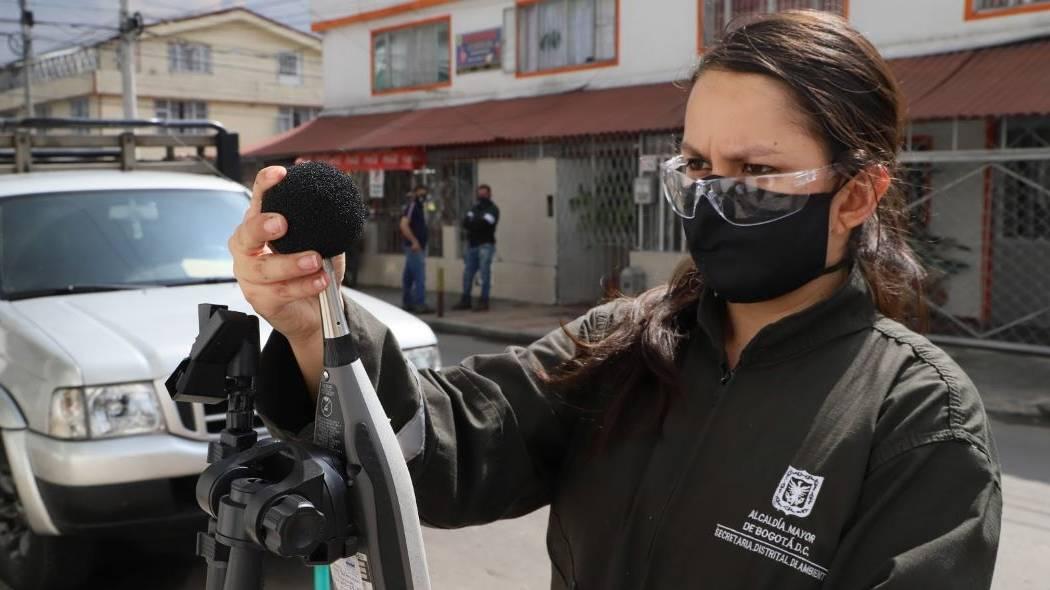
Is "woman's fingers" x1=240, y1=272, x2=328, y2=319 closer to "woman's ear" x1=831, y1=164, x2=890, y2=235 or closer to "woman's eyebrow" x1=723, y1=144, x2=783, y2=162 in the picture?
"woman's eyebrow" x1=723, y1=144, x2=783, y2=162

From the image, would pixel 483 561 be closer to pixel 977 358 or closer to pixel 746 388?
pixel 746 388

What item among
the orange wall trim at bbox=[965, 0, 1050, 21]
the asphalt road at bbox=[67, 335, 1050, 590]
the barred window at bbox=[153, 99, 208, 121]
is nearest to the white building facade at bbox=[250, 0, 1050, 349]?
the orange wall trim at bbox=[965, 0, 1050, 21]

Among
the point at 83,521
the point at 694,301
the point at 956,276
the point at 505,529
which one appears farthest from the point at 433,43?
the point at 694,301

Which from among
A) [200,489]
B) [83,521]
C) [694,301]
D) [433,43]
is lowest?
[83,521]

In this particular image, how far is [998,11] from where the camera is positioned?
34.0 feet

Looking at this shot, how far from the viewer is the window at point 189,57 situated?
3716cm

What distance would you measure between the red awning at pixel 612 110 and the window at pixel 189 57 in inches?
773

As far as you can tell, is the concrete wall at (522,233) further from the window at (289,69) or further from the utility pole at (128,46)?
the window at (289,69)

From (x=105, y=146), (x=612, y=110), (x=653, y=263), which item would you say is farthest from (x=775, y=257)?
(x=612, y=110)

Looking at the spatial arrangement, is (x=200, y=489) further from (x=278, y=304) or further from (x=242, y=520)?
(x=278, y=304)

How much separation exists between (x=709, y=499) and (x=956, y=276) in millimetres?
10778

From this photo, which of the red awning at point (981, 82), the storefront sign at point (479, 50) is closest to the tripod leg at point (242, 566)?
the red awning at point (981, 82)

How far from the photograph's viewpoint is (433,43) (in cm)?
1738

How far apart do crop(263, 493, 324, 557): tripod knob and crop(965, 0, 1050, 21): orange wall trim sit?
11020mm
